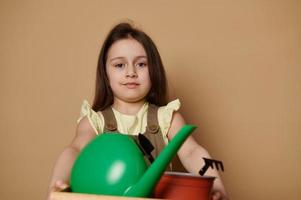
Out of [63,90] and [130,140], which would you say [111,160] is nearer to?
[130,140]

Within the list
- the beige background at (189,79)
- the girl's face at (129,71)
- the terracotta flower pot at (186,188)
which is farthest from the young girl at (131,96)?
the terracotta flower pot at (186,188)

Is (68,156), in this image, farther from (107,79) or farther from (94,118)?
(107,79)

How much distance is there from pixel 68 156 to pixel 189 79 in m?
0.57

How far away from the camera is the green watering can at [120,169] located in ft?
1.49

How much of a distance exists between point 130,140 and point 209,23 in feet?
2.52

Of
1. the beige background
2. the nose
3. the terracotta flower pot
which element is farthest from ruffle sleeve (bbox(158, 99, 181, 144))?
the terracotta flower pot

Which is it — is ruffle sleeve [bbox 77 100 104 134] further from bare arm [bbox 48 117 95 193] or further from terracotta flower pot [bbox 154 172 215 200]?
terracotta flower pot [bbox 154 172 215 200]

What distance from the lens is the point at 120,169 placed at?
461mm

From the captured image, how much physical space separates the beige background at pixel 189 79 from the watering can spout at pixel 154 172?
0.69m

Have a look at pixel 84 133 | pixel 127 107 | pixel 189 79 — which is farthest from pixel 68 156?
pixel 189 79

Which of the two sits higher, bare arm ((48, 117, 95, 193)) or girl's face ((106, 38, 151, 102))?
girl's face ((106, 38, 151, 102))

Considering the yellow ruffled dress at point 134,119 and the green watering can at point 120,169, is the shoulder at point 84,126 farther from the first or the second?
the green watering can at point 120,169

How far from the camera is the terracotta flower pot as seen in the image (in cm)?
47

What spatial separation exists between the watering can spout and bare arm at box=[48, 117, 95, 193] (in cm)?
10
